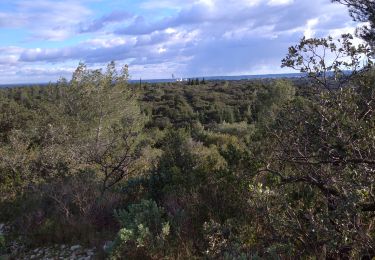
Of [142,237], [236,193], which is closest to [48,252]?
[142,237]

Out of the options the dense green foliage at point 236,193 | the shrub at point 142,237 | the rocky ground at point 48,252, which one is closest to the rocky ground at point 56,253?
the rocky ground at point 48,252

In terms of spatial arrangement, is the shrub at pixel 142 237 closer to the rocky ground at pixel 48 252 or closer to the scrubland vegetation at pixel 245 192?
the scrubland vegetation at pixel 245 192

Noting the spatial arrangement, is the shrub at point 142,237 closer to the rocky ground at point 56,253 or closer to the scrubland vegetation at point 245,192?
the scrubland vegetation at point 245,192

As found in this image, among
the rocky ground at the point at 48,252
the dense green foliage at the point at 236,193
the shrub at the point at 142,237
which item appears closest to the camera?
the dense green foliage at the point at 236,193

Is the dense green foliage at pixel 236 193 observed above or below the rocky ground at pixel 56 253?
above

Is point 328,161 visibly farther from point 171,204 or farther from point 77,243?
point 77,243

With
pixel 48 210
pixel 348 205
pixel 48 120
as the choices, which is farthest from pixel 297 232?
pixel 48 120

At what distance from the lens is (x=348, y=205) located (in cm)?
331

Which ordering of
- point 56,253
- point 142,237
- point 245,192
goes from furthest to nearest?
point 56,253 < point 245,192 < point 142,237

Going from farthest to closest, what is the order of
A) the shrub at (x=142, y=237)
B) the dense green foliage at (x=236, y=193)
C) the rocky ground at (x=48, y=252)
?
the rocky ground at (x=48, y=252) < the shrub at (x=142, y=237) < the dense green foliage at (x=236, y=193)

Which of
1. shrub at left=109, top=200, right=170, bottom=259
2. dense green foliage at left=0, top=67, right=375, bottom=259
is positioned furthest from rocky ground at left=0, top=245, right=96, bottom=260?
shrub at left=109, top=200, right=170, bottom=259

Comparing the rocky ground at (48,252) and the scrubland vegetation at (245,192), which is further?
the rocky ground at (48,252)

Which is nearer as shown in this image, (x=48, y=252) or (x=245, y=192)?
(x=245, y=192)

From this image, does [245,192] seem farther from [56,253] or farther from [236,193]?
[56,253]
